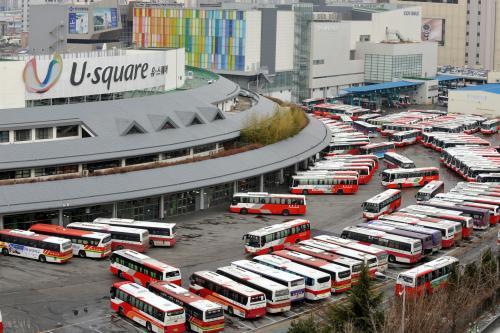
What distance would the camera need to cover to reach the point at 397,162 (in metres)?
47.8

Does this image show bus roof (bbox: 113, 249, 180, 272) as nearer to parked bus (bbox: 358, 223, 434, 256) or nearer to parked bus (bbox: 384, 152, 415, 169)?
parked bus (bbox: 358, 223, 434, 256)

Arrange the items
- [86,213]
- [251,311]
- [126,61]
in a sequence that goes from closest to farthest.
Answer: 1. [251,311]
2. [86,213]
3. [126,61]

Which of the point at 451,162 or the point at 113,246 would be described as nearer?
the point at 113,246

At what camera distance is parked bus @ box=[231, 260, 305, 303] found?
25.6m

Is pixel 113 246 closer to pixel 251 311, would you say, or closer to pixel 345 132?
pixel 251 311

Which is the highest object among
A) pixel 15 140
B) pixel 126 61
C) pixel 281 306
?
pixel 126 61

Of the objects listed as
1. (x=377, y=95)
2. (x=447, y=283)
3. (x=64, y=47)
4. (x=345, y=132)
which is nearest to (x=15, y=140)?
(x=447, y=283)

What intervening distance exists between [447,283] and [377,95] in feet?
174

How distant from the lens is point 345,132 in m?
57.5

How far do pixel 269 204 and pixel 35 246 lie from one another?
11.1 metres

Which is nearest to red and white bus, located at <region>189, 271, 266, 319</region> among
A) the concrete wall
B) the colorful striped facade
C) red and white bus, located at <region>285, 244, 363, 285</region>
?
red and white bus, located at <region>285, 244, 363, 285</region>

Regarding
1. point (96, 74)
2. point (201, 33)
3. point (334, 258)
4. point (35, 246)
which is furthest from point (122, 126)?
point (201, 33)

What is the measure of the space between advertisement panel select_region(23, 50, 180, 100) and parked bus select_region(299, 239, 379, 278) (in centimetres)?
1313

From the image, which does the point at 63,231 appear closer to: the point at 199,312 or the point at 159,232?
the point at 159,232
